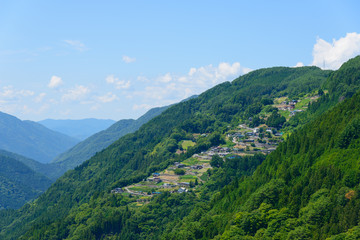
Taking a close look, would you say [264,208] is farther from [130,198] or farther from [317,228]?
[130,198]

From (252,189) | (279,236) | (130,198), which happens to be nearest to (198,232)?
(252,189)

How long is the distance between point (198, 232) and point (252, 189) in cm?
2395

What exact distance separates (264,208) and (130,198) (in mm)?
98321

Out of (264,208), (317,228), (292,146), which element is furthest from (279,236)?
(292,146)

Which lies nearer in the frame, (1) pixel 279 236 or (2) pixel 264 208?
A: (1) pixel 279 236

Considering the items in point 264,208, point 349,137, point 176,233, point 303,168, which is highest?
point 349,137

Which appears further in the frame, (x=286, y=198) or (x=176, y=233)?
(x=176, y=233)

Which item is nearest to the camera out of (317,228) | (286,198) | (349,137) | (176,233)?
(317,228)

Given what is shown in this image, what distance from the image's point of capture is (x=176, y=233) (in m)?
126

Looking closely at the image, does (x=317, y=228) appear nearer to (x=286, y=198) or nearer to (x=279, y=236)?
(x=279, y=236)

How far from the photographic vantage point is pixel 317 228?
277 ft

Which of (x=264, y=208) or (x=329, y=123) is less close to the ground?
(x=329, y=123)

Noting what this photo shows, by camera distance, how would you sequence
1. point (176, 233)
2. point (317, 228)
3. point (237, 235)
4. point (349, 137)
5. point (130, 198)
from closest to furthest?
1. point (317, 228)
2. point (237, 235)
3. point (349, 137)
4. point (176, 233)
5. point (130, 198)

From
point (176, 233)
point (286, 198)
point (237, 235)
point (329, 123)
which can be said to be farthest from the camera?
point (329, 123)
